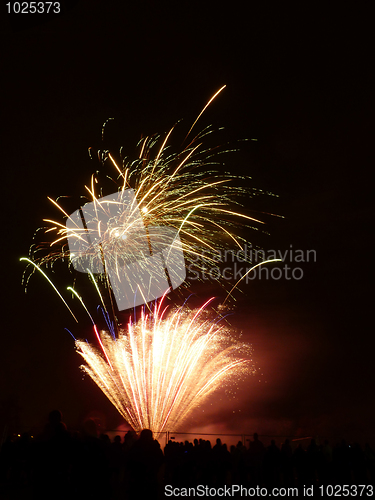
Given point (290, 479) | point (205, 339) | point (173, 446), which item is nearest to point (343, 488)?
point (290, 479)

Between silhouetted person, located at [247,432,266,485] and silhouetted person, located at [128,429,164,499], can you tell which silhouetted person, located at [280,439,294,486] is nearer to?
silhouetted person, located at [247,432,266,485]

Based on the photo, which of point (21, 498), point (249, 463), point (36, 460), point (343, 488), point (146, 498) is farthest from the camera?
point (249, 463)

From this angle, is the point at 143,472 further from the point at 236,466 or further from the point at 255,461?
the point at 255,461

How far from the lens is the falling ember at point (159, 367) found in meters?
16.5

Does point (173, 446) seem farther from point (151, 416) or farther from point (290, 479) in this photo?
point (151, 416)

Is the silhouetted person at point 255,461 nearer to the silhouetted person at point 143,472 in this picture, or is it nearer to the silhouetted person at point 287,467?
the silhouetted person at point 287,467

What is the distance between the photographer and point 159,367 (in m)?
17.2

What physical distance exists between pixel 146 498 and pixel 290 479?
212 inches

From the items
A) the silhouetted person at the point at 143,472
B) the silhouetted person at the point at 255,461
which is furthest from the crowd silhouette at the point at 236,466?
the silhouetted person at the point at 143,472

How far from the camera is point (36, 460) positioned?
428cm

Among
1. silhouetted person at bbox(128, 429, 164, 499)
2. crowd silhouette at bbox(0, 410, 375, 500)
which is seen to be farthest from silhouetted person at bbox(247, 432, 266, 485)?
silhouetted person at bbox(128, 429, 164, 499)

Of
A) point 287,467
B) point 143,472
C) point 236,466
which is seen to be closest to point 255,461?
point 236,466

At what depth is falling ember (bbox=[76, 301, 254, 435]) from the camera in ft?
54.2

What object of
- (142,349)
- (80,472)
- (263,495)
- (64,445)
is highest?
(142,349)
